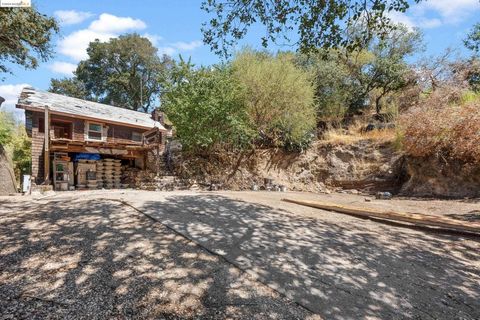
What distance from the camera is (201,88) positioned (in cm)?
1455

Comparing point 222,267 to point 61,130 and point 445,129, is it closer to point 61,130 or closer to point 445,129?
point 445,129

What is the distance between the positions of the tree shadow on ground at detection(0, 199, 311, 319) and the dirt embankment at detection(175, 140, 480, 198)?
955cm

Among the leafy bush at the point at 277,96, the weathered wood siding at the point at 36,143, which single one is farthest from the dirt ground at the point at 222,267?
the weathered wood siding at the point at 36,143

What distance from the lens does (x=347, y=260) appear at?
3.70m

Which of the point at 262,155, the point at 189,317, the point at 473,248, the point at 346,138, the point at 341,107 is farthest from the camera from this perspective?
the point at 341,107

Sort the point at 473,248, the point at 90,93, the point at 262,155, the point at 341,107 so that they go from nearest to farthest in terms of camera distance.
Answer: the point at 473,248
the point at 262,155
the point at 341,107
the point at 90,93

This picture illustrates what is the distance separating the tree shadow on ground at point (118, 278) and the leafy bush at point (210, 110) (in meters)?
10.2

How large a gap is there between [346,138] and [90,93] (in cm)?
2914

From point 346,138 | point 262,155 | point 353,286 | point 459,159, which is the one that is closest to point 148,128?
point 262,155

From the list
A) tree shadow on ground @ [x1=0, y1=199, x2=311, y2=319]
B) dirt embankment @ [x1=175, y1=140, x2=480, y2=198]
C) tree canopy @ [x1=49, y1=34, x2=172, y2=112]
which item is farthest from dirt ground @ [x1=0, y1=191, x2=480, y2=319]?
tree canopy @ [x1=49, y1=34, x2=172, y2=112]

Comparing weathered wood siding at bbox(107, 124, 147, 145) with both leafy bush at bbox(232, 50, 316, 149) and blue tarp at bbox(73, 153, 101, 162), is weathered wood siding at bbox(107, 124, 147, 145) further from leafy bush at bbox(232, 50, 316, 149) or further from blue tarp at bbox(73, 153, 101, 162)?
leafy bush at bbox(232, 50, 316, 149)

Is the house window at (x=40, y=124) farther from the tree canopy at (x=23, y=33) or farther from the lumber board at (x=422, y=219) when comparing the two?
the lumber board at (x=422, y=219)

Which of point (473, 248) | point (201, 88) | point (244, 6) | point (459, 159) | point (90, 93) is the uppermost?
point (90, 93)

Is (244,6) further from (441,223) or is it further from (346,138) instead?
(346,138)
